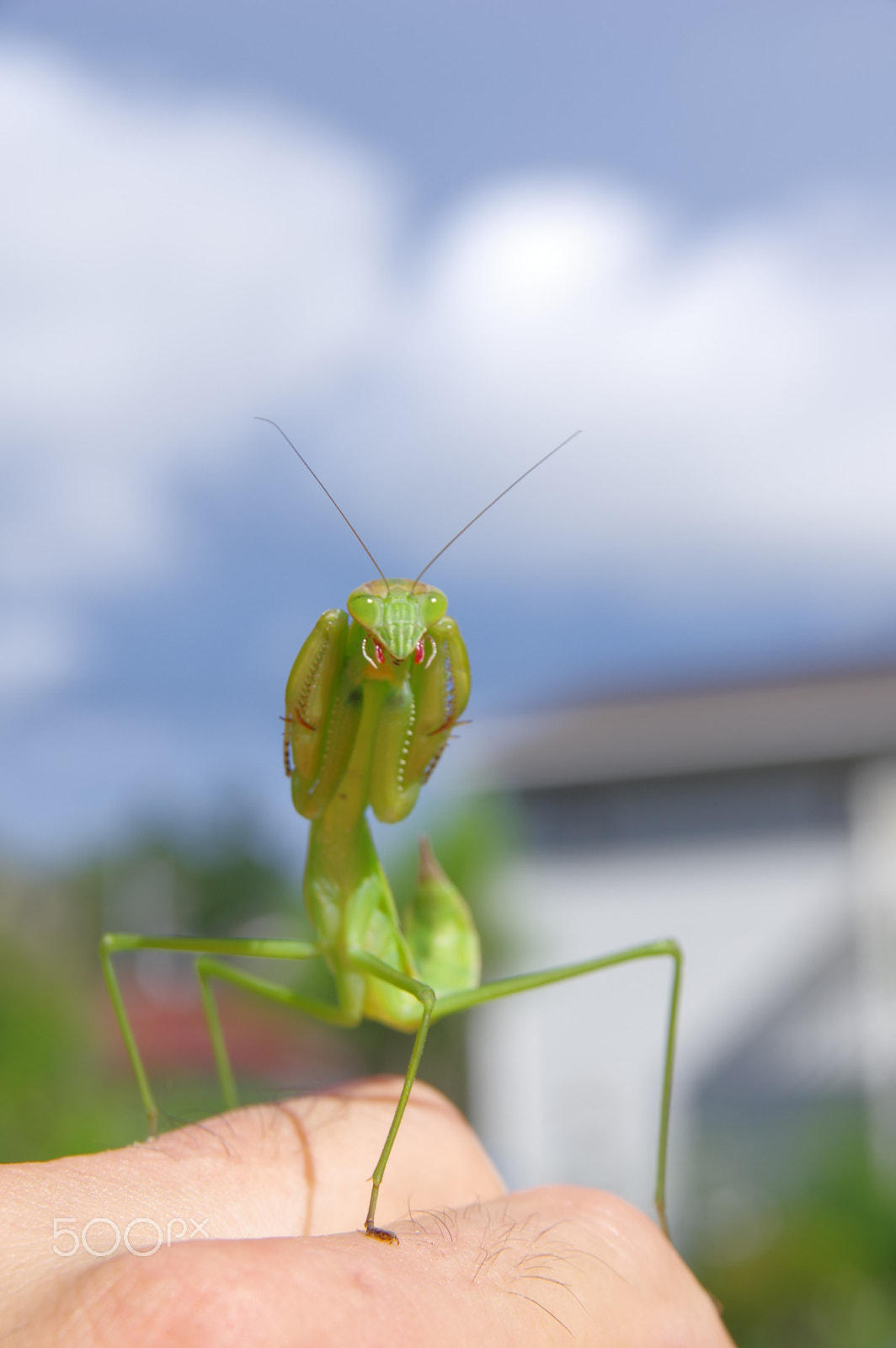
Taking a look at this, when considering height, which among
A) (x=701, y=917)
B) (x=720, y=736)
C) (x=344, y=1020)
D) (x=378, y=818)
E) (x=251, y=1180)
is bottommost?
(x=701, y=917)

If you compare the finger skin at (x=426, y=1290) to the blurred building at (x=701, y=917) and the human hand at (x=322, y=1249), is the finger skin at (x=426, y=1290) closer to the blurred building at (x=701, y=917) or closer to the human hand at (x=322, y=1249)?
the human hand at (x=322, y=1249)

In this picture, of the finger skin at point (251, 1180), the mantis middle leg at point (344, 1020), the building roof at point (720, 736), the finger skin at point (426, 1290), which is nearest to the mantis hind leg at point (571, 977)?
the mantis middle leg at point (344, 1020)

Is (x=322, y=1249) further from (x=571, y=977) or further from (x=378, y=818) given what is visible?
(x=571, y=977)

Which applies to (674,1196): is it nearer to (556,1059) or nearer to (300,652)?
(556,1059)

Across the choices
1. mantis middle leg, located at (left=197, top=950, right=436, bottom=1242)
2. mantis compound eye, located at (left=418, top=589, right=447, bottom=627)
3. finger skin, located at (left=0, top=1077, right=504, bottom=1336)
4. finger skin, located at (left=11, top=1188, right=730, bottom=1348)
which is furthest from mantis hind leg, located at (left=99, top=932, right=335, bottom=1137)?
mantis compound eye, located at (left=418, top=589, right=447, bottom=627)

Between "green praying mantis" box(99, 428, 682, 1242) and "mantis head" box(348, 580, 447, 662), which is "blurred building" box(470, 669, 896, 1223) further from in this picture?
"mantis head" box(348, 580, 447, 662)

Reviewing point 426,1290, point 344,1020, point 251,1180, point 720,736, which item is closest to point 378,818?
point 344,1020
